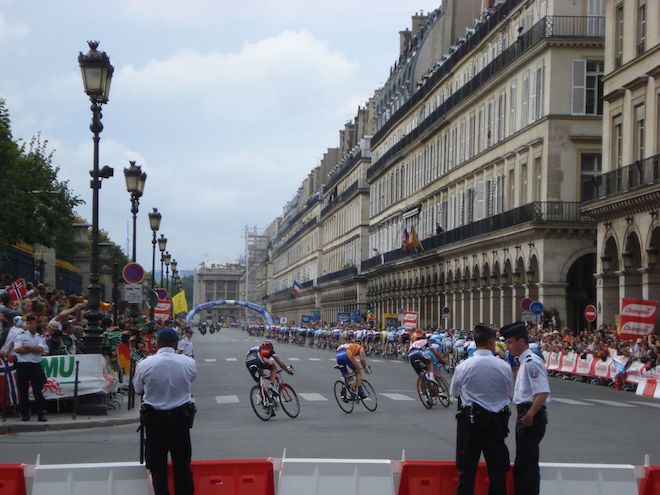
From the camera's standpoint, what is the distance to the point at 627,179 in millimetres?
45438

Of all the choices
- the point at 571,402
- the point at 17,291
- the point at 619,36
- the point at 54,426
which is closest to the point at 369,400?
the point at 571,402

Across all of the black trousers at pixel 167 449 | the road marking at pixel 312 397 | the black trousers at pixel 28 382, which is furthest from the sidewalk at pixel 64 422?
the black trousers at pixel 167 449

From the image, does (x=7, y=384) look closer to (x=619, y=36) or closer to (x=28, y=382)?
(x=28, y=382)

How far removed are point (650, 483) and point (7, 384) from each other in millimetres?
13528

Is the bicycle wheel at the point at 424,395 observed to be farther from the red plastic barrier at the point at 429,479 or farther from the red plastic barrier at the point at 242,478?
the red plastic barrier at the point at 242,478

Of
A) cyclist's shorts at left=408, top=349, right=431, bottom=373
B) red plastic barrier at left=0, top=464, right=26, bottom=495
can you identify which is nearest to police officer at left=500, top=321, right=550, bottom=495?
red plastic barrier at left=0, top=464, right=26, bottom=495

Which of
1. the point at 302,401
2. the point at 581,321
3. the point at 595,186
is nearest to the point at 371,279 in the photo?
the point at 581,321

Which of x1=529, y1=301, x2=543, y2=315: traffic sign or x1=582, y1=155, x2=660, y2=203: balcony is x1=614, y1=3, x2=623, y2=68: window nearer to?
x1=582, y1=155, x2=660, y2=203: balcony

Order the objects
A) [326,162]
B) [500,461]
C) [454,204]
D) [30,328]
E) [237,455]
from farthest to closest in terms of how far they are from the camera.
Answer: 1. [326,162]
2. [454,204]
3. [30,328]
4. [237,455]
5. [500,461]

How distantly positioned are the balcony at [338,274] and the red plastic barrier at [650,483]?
105 m

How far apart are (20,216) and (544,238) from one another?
21666 mm

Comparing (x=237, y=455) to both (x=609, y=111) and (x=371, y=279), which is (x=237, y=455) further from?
(x=371, y=279)

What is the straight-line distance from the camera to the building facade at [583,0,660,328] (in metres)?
43.2

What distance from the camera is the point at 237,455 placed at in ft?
57.0
